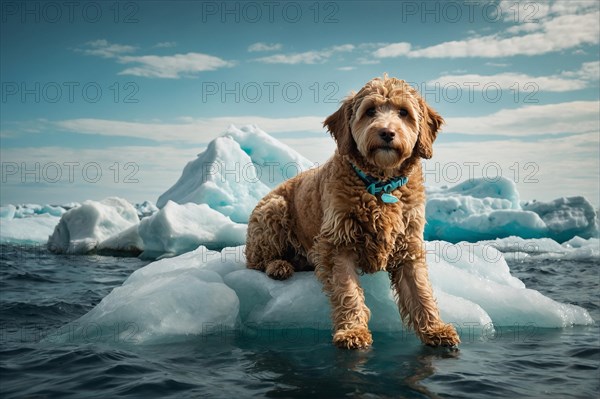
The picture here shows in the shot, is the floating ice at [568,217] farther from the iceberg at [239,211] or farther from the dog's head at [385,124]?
the dog's head at [385,124]

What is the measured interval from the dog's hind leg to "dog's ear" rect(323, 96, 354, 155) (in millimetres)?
1263

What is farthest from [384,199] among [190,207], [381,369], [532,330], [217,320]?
[190,207]

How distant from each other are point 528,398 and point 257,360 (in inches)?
79.2

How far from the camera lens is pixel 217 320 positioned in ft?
17.1

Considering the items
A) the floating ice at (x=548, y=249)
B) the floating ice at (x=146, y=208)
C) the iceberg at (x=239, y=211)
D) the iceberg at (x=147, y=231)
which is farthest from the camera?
the floating ice at (x=146, y=208)

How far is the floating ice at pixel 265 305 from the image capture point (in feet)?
16.9

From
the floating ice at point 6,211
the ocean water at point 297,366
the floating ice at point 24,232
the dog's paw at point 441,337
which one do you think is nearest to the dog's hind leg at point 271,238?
the ocean water at point 297,366

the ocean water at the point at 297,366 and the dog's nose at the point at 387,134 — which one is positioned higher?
the dog's nose at the point at 387,134

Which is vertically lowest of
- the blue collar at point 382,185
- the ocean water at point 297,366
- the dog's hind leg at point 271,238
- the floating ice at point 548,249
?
the floating ice at point 548,249

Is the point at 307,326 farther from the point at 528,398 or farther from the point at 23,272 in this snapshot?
the point at 23,272

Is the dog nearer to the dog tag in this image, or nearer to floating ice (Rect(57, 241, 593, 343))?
the dog tag

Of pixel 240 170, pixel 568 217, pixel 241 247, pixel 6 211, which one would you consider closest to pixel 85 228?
pixel 240 170

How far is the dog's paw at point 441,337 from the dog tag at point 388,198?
117cm

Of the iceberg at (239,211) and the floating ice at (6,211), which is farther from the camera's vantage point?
the floating ice at (6,211)
